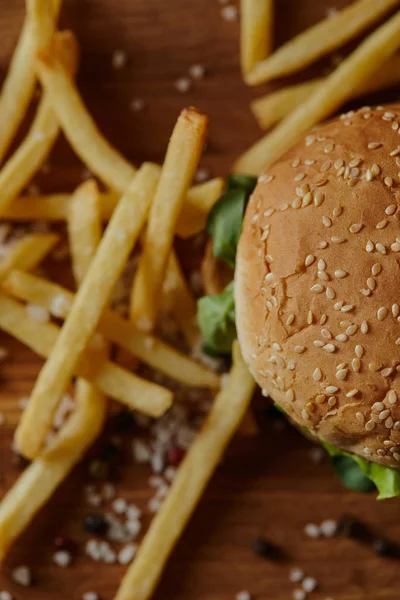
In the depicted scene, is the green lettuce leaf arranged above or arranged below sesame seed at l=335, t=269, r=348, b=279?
below

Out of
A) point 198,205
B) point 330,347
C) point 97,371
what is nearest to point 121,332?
point 97,371

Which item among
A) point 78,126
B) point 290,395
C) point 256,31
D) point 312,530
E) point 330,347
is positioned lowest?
point 312,530

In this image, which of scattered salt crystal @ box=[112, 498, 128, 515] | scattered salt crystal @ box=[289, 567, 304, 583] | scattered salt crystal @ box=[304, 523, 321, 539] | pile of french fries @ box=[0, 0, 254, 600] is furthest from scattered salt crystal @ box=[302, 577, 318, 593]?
scattered salt crystal @ box=[112, 498, 128, 515]

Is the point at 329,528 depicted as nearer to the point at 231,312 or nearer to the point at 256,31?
the point at 231,312

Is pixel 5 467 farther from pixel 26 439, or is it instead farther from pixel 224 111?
pixel 224 111

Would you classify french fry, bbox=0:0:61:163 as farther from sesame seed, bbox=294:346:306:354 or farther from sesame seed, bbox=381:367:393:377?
sesame seed, bbox=381:367:393:377

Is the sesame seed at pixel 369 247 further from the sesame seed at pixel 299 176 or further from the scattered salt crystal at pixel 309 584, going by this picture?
the scattered salt crystal at pixel 309 584

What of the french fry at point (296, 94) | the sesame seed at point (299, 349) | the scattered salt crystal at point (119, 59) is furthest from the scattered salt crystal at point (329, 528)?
the scattered salt crystal at point (119, 59)
